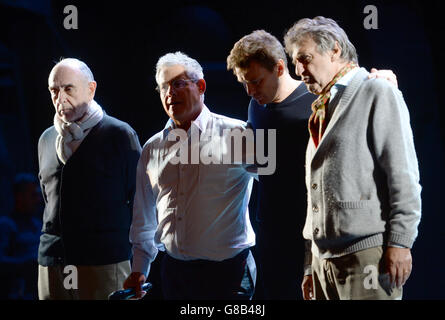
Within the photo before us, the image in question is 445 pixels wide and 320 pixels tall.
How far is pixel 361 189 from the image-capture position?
6.50ft

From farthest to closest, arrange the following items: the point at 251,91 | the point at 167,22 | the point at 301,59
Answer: the point at 167,22 < the point at 251,91 < the point at 301,59

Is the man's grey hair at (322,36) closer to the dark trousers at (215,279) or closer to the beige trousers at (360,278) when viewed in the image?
the beige trousers at (360,278)

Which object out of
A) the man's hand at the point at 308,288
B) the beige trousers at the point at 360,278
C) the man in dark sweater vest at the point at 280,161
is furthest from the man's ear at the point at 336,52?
the man's hand at the point at 308,288

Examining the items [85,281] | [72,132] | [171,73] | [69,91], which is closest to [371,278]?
[171,73]

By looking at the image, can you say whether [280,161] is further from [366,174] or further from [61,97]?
[61,97]

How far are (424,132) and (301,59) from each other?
132 cm

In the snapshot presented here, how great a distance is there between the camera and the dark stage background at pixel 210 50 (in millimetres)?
3047

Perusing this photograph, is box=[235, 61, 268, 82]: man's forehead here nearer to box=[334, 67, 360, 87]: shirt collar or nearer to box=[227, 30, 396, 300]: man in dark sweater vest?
box=[227, 30, 396, 300]: man in dark sweater vest

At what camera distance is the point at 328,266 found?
Result: 2053 millimetres

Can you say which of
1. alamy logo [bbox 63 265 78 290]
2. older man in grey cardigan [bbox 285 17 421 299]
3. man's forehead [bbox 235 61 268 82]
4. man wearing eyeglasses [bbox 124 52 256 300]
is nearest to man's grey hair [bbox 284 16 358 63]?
older man in grey cardigan [bbox 285 17 421 299]

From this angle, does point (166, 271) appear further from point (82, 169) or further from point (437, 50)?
point (437, 50)

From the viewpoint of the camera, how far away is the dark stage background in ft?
10.00

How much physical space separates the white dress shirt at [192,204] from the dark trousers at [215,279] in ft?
0.13
